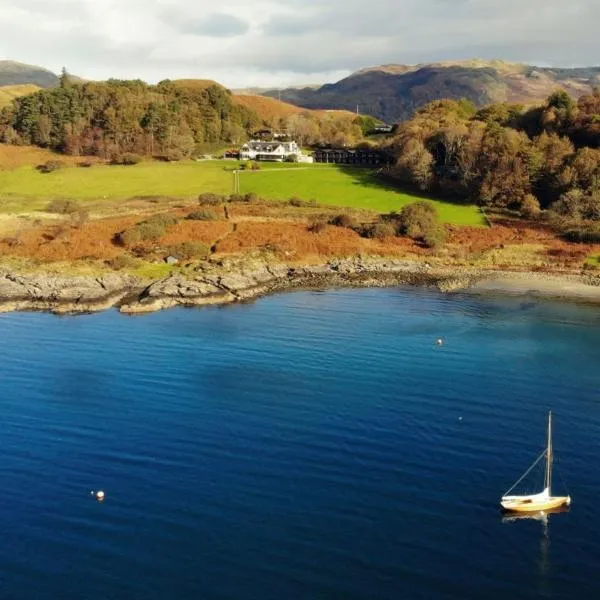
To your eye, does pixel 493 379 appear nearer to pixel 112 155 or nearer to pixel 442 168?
pixel 442 168

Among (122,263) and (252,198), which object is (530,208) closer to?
(252,198)

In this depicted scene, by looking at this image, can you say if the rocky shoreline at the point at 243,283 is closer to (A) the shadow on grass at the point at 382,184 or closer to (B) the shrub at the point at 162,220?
(B) the shrub at the point at 162,220

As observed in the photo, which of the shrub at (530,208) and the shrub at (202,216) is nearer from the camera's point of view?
the shrub at (202,216)

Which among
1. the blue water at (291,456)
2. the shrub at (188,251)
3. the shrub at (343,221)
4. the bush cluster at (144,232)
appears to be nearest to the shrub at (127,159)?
the bush cluster at (144,232)

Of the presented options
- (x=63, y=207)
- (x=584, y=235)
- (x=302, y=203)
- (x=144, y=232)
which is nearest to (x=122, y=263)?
(x=144, y=232)

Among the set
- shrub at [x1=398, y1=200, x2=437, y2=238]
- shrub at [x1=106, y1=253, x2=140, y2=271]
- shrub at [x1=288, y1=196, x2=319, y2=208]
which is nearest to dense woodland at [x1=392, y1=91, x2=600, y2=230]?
shrub at [x1=398, y1=200, x2=437, y2=238]

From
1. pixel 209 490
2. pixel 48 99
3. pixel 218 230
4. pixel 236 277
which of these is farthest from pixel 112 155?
pixel 209 490
